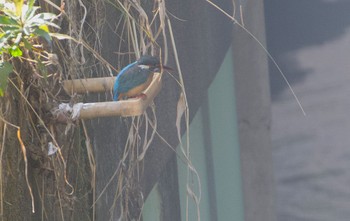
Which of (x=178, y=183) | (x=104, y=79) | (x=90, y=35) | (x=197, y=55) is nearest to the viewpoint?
(x=104, y=79)

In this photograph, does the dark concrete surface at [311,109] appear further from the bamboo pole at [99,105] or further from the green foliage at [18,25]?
the green foliage at [18,25]

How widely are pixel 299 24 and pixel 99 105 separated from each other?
260cm

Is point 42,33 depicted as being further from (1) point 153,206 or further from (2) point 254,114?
(2) point 254,114

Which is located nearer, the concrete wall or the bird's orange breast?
the bird's orange breast

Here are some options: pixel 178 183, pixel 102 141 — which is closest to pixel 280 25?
pixel 178 183

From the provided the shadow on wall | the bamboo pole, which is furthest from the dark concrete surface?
the bamboo pole

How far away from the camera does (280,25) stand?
4199 millimetres

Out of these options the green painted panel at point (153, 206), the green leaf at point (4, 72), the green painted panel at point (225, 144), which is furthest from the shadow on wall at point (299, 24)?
the green leaf at point (4, 72)

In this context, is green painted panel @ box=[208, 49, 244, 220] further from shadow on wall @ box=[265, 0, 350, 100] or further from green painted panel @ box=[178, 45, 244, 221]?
shadow on wall @ box=[265, 0, 350, 100]

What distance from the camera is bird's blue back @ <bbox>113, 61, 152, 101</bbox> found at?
176cm

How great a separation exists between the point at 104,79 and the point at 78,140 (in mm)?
147

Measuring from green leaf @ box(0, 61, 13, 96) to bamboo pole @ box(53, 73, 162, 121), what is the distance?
14 cm

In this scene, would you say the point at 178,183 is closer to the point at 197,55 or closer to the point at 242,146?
the point at 197,55

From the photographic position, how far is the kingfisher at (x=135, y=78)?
5.79 ft
